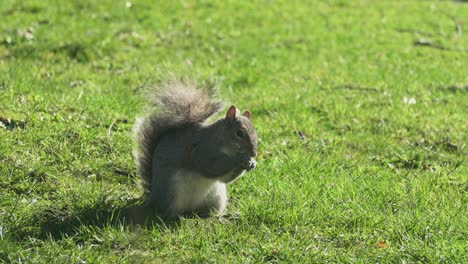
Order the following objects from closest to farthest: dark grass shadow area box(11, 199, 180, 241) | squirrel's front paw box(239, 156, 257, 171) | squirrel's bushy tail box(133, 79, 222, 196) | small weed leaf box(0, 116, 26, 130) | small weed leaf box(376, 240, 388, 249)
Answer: dark grass shadow area box(11, 199, 180, 241), small weed leaf box(376, 240, 388, 249), squirrel's front paw box(239, 156, 257, 171), squirrel's bushy tail box(133, 79, 222, 196), small weed leaf box(0, 116, 26, 130)

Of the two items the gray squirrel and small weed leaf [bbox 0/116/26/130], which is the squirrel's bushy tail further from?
small weed leaf [bbox 0/116/26/130]

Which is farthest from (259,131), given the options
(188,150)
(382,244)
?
(382,244)

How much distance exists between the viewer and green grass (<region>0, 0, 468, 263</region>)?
11.9ft

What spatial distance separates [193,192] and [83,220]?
24.1 inches

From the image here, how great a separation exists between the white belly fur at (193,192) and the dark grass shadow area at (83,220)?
10cm

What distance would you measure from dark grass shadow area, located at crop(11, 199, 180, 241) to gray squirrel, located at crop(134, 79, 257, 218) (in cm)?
9

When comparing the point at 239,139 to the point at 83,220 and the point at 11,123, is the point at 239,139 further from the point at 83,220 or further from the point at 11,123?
the point at 11,123

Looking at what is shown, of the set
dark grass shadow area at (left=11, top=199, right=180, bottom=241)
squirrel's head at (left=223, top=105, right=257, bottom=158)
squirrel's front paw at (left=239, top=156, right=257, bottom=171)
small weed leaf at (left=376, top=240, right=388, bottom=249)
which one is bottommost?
small weed leaf at (left=376, top=240, right=388, bottom=249)

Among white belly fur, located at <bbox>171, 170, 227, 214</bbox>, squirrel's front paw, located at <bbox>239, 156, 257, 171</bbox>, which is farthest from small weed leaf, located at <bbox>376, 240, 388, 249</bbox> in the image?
white belly fur, located at <bbox>171, 170, 227, 214</bbox>

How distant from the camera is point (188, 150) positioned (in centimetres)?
394

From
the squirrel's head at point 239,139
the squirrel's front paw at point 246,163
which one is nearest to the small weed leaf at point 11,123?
the squirrel's head at point 239,139

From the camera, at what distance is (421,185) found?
15.0 feet

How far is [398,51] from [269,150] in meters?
4.70

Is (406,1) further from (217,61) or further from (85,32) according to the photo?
(85,32)
